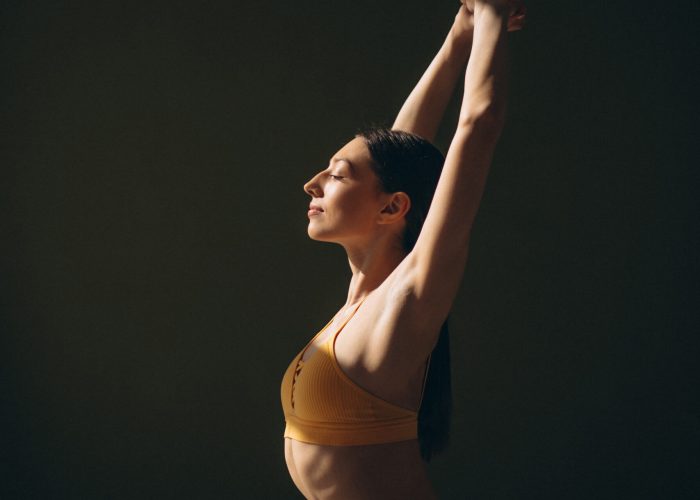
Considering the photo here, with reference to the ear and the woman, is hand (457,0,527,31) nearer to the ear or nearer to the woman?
the woman

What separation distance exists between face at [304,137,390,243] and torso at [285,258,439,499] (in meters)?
0.16

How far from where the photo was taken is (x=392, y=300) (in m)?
1.15

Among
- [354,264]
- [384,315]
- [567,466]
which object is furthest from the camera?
[567,466]

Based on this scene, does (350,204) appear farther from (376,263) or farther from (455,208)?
(455,208)

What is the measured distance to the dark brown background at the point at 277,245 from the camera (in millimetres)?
2586

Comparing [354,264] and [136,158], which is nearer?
[354,264]

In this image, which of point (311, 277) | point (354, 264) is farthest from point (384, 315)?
point (311, 277)

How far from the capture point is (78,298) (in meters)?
2.65

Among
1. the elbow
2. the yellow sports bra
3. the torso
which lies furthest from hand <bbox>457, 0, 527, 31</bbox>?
the yellow sports bra

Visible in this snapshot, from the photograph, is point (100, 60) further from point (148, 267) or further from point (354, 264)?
point (354, 264)

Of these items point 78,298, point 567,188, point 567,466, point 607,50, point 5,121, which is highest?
point 607,50

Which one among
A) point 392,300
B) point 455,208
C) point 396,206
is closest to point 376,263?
point 396,206

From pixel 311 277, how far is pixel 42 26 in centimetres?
126

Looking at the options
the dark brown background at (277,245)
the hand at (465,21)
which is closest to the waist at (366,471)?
the hand at (465,21)
